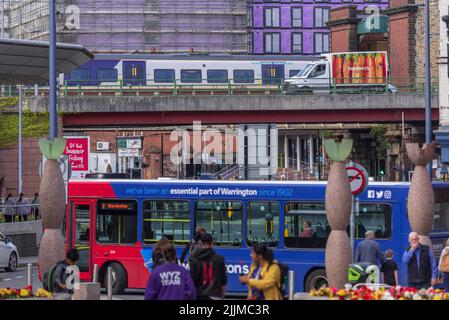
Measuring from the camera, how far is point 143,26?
117 metres

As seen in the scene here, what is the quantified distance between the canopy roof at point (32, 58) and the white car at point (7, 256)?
6302 mm

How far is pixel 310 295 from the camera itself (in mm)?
16562

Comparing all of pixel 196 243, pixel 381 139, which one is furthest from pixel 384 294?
pixel 381 139

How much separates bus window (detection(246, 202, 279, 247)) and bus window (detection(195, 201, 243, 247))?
20cm

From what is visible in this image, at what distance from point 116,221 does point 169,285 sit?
15.7 m

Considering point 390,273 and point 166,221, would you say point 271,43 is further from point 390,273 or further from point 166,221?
point 390,273

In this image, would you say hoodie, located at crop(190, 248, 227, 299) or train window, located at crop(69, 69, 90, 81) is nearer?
hoodie, located at crop(190, 248, 227, 299)

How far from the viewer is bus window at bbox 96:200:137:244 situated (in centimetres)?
2970

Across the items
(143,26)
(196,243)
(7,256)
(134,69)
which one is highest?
(143,26)

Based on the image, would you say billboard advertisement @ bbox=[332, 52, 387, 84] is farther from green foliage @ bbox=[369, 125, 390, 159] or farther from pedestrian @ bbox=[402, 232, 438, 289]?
pedestrian @ bbox=[402, 232, 438, 289]

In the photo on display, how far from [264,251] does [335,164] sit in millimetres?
6163

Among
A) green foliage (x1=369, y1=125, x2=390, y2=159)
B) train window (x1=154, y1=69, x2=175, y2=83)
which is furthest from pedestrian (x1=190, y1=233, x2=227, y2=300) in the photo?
green foliage (x1=369, y1=125, x2=390, y2=159)

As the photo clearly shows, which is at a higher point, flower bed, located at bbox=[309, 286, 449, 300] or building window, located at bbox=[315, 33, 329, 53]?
building window, located at bbox=[315, 33, 329, 53]
